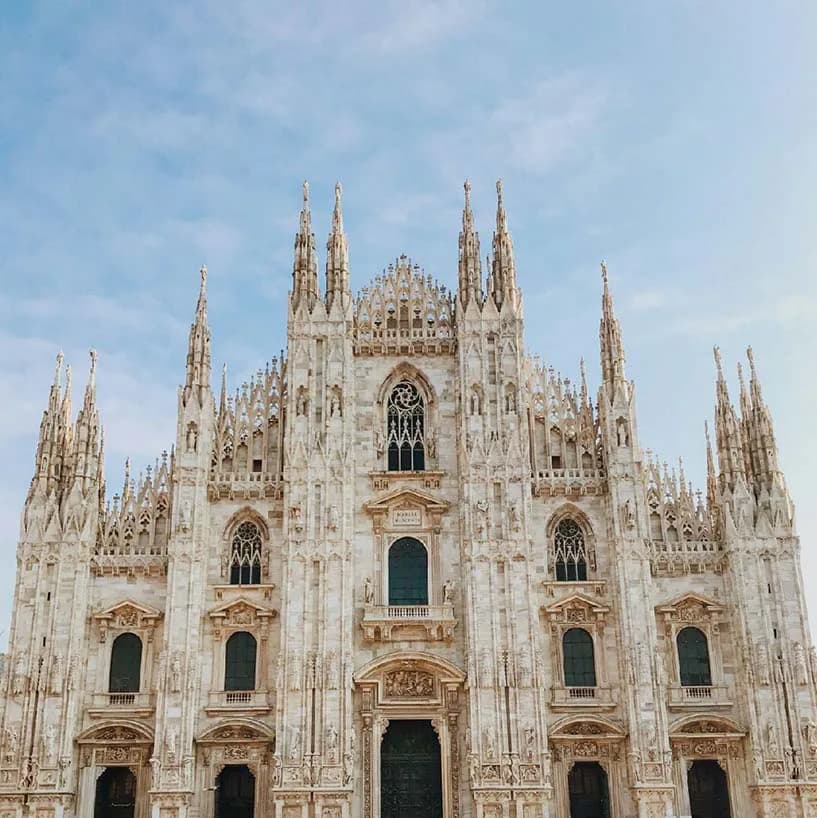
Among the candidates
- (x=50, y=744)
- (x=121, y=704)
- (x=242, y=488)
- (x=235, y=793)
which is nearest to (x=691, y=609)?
(x=242, y=488)

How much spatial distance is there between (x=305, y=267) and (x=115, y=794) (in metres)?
18.6

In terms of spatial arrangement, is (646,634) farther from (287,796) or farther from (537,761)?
(287,796)

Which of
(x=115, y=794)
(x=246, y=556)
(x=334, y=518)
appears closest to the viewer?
(x=115, y=794)

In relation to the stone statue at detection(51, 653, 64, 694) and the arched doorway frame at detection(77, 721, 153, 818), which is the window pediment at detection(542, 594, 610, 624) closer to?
the arched doorway frame at detection(77, 721, 153, 818)

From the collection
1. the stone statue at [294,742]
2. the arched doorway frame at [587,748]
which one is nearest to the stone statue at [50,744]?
the stone statue at [294,742]

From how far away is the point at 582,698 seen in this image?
33.2 m

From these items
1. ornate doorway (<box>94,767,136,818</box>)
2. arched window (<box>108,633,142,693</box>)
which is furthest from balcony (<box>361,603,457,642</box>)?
ornate doorway (<box>94,767,136,818</box>)

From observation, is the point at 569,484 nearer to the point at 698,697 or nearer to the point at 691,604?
the point at 691,604

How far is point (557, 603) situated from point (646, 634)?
290 centimetres

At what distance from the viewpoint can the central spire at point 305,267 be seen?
3750 cm

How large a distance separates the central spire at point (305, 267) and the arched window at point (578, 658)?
1428 centimetres

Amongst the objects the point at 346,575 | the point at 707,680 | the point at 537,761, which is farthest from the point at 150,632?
the point at 707,680

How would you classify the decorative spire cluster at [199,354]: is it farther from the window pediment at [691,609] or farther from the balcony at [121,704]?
the window pediment at [691,609]

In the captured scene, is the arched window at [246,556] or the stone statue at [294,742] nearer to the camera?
the stone statue at [294,742]
